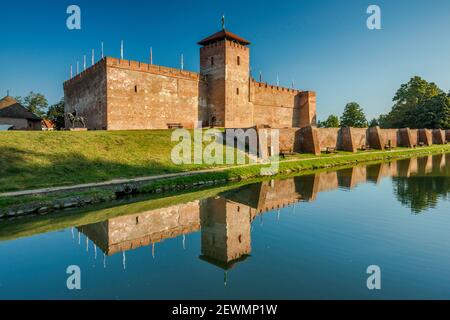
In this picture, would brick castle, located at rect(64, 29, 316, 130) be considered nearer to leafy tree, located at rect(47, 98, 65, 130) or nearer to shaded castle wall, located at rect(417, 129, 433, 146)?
leafy tree, located at rect(47, 98, 65, 130)

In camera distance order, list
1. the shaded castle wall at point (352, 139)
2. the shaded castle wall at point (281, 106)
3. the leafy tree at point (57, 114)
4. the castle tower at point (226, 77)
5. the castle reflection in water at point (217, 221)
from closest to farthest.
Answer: the castle reflection in water at point (217, 221) → the castle tower at point (226, 77) → the shaded castle wall at point (352, 139) → the shaded castle wall at point (281, 106) → the leafy tree at point (57, 114)

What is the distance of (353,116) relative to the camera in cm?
5044

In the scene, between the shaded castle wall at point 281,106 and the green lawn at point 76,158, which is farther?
the shaded castle wall at point 281,106

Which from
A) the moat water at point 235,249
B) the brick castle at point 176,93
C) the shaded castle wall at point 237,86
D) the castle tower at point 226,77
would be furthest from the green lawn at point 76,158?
the shaded castle wall at point 237,86

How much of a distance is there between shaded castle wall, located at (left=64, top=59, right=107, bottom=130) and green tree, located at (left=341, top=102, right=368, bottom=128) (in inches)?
1634

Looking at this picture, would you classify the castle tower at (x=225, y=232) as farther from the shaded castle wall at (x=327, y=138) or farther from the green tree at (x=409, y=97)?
the green tree at (x=409, y=97)

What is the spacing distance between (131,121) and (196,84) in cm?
731

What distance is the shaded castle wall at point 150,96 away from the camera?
805 inches

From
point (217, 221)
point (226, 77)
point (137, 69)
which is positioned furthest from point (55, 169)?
point (226, 77)

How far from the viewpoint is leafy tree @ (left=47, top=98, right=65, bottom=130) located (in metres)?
33.5

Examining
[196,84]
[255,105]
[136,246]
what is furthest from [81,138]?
[255,105]

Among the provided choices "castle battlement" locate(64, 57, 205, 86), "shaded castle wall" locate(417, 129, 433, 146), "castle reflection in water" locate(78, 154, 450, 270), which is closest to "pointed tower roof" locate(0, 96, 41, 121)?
"castle battlement" locate(64, 57, 205, 86)

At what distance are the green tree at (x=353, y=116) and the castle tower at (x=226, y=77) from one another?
29.7m

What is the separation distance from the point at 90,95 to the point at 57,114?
16.2 metres
